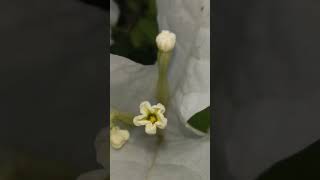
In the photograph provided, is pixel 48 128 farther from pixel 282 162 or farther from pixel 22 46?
pixel 282 162

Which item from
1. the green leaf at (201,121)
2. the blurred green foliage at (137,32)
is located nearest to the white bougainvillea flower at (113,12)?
the blurred green foliage at (137,32)

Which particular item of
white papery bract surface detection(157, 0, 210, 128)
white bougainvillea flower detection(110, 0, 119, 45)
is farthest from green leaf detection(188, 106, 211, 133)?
white bougainvillea flower detection(110, 0, 119, 45)

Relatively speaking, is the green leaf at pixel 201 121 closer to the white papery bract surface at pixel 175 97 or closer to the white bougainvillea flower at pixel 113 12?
the white papery bract surface at pixel 175 97

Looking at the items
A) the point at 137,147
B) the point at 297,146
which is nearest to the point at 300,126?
the point at 297,146

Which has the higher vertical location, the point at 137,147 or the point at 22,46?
the point at 22,46

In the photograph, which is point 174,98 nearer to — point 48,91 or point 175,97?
point 175,97

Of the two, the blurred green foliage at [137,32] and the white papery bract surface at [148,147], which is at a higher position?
the blurred green foliage at [137,32]

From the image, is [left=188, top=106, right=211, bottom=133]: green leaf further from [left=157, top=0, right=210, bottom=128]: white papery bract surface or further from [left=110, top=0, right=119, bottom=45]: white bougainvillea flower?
[left=110, top=0, right=119, bottom=45]: white bougainvillea flower
